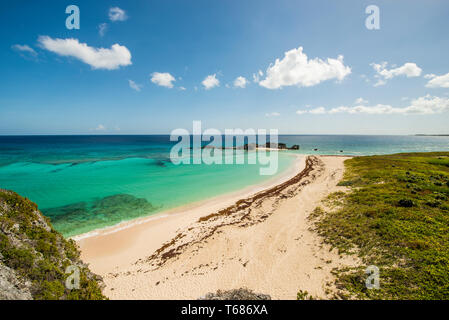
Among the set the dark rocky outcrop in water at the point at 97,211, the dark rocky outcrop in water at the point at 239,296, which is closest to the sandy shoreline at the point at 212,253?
the dark rocky outcrop in water at the point at 239,296

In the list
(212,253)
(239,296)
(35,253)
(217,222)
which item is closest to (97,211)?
(217,222)

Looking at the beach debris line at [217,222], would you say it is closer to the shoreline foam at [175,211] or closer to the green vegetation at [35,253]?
the shoreline foam at [175,211]

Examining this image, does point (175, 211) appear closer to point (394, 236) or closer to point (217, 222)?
point (217, 222)

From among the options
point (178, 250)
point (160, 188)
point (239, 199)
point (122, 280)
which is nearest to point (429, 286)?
point (178, 250)

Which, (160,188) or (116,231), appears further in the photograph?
(160,188)

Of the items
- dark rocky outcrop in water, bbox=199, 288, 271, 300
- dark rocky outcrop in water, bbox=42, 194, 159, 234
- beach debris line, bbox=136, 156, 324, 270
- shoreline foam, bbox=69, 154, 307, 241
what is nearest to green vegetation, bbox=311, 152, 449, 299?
dark rocky outcrop in water, bbox=199, 288, 271, 300
